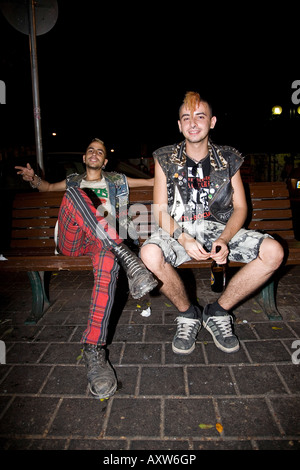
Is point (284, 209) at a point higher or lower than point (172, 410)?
higher

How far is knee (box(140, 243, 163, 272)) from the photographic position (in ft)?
7.62

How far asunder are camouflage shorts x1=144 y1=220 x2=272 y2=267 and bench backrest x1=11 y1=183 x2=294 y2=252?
2.87ft

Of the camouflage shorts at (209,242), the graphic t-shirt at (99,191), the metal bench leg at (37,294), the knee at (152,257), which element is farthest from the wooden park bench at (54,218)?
the knee at (152,257)

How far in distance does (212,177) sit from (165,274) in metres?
1.12

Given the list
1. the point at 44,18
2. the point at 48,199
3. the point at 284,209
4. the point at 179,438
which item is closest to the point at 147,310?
the point at 179,438

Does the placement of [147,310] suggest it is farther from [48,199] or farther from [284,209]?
[284,209]

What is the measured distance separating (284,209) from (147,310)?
208 cm

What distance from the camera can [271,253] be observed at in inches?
91.4

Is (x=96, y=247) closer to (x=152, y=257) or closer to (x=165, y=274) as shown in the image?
(x=152, y=257)

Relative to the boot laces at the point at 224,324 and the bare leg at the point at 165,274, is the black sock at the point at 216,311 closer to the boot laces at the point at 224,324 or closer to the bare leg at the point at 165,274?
the boot laces at the point at 224,324

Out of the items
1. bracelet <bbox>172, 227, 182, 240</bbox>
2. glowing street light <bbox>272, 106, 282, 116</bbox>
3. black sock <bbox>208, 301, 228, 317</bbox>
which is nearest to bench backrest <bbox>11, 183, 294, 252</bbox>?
bracelet <bbox>172, 227, 182, 240</bbox>

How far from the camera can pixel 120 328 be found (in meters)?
2.78

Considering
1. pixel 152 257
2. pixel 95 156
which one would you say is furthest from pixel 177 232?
pixel 95 156
